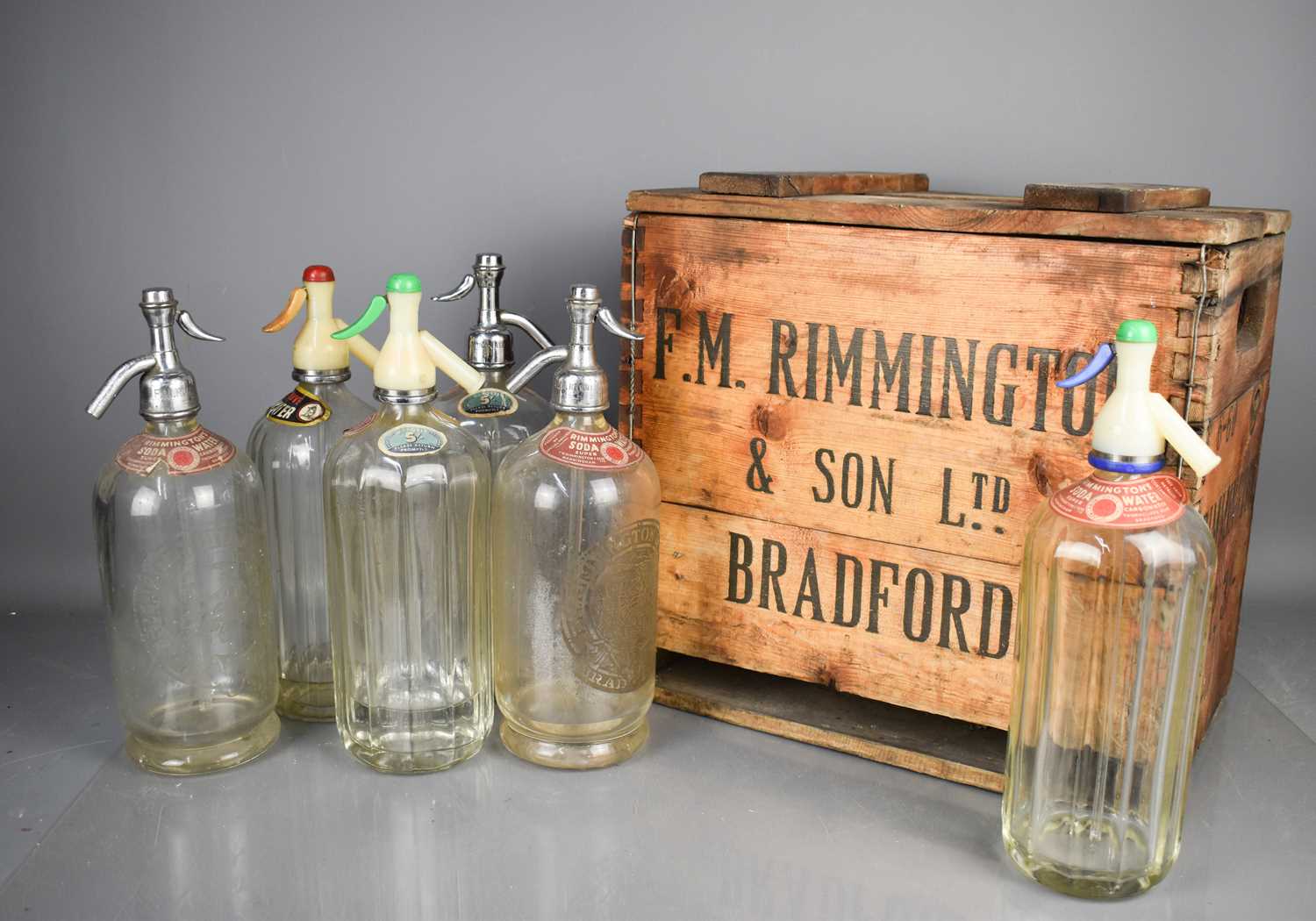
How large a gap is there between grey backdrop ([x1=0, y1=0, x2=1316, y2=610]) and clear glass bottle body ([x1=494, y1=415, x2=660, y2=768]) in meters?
0.69

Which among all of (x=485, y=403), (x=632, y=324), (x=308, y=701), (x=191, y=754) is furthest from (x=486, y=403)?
(x=191, y=754)

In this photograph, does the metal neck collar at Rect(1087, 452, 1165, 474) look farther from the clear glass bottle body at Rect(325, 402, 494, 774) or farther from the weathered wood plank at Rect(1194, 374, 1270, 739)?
the clear glass bottle body at Rect(325, 402, 494, 774)

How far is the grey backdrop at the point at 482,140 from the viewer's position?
195cm

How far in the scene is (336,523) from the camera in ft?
4.93

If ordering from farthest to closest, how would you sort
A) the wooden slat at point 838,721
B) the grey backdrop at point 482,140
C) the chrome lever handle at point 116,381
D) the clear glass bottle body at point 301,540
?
the grey backdrop at point 482,140 < the clear glass bottle body at point 301,540 < the wooden slat at point 838,721 < the chrome lever handle at point 116,381

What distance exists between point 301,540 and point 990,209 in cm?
92

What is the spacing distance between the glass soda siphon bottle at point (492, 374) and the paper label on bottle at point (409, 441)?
0.21 metres

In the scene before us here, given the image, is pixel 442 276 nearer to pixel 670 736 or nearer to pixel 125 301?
pixel 125 301

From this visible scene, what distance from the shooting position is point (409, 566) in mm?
1513

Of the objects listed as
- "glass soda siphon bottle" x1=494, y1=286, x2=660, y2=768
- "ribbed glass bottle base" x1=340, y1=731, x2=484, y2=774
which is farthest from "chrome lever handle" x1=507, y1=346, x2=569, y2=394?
"ribbed glass bottle base" x1=340, y1=731, x2=484, y2=774

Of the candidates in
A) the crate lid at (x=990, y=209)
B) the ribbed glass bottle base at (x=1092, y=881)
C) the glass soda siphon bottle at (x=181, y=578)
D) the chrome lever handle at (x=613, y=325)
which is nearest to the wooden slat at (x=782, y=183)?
the crate lid at (x=990, y=209)

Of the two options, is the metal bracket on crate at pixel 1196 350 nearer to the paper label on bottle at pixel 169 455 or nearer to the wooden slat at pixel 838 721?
the wooden slat at pixel 838 721

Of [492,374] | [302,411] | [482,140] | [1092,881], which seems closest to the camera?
[1092,881]

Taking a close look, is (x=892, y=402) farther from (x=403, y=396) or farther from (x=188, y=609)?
(x=188, y=609)
